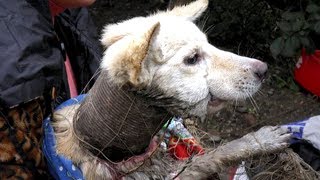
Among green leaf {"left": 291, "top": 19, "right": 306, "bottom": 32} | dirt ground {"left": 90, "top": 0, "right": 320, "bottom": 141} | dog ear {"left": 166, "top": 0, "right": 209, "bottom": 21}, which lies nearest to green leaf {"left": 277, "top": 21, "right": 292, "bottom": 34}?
green leaf {"left": 291, "top": 19, "right": 306, "bottom": 32}

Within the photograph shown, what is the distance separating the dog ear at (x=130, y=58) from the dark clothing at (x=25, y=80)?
0.19 m

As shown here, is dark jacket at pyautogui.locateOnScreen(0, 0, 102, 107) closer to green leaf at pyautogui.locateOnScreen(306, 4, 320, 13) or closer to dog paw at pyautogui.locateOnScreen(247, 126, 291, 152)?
dog paw at pyautogui.locateOnScreen(247, 126, 291, 152)

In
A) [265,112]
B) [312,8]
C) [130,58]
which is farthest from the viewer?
[265,112]

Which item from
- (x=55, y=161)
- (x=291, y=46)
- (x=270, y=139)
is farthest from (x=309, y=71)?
(x=55, y=161)

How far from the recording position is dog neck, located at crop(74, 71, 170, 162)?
5.22 feet

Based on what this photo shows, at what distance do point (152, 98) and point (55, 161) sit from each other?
1.30 ft

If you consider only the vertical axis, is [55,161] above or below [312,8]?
above

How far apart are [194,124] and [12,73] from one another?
2.68ft

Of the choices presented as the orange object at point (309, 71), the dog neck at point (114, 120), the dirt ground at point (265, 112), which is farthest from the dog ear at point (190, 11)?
the orange object at point (309, 71)

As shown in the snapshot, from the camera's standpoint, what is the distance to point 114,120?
162 centimetres

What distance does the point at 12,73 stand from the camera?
1.49m

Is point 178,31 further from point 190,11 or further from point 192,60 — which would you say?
point 190,11

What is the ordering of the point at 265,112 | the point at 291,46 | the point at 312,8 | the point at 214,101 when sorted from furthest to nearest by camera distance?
the point at 265,112 < the point at 291,46 < the point at 312,8 < the point at 214,101

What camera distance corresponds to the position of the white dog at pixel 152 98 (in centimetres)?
158
